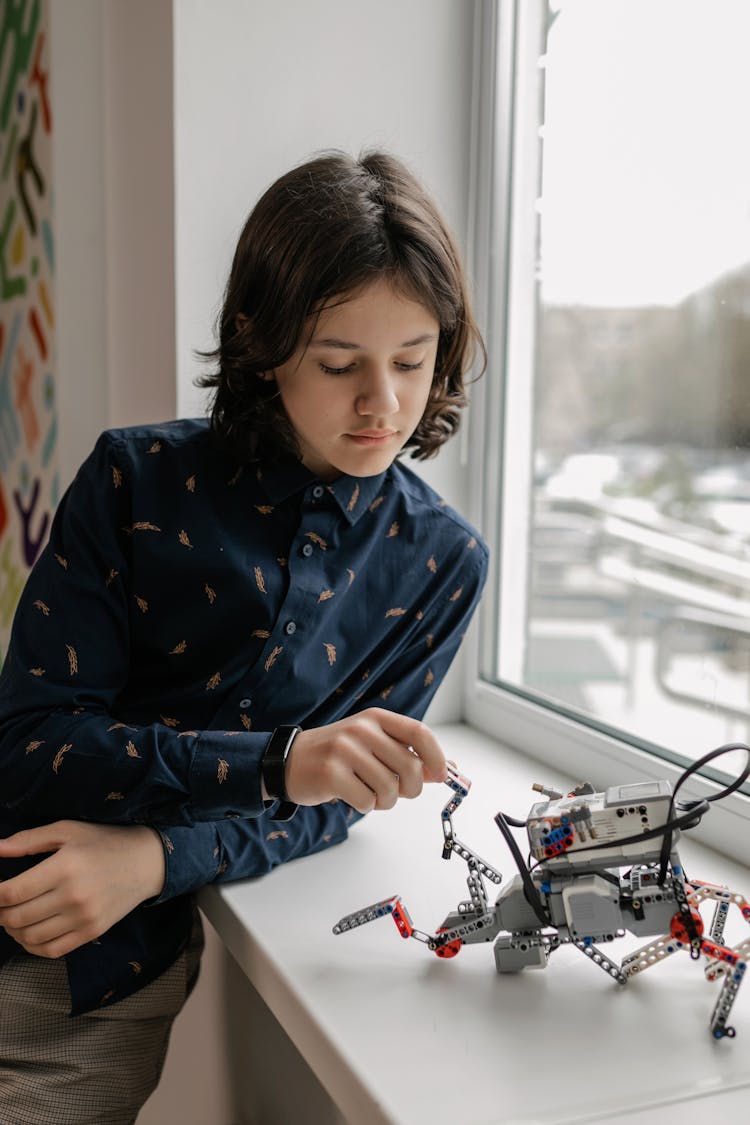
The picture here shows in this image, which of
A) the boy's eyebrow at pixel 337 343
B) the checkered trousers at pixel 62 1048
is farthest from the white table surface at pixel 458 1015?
the boy's eyebrow at pixel 337 343

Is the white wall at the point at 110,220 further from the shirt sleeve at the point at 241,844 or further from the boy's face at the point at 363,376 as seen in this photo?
the shirt sleeve at the point at 241,844

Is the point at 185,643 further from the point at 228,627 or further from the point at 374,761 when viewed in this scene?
the point at 374,761

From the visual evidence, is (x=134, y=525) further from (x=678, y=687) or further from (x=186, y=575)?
(x=678, y=687)

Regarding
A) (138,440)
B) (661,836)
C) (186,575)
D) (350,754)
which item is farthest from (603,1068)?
(138,440)

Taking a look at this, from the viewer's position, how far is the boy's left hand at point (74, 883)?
80 cm

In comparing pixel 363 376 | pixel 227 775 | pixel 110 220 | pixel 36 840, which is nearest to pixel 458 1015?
pixel 227 775

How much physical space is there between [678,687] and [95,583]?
0.64 metres

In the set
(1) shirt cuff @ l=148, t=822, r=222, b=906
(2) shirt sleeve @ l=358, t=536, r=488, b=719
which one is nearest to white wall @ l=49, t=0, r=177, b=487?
(2) shirt sleeve @ l=358, t=536, r=488, b=719

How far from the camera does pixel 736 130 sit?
1.04 metres

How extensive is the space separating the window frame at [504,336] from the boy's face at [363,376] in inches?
18.4

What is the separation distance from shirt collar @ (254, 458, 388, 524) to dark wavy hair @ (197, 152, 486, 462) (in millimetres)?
15

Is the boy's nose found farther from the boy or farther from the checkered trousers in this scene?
the checkered trousers

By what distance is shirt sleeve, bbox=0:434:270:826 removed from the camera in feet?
2.59

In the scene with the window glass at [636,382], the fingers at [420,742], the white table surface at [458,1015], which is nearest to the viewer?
the white table surface at [458,1015]
